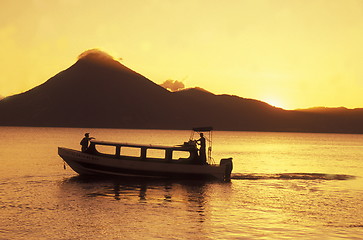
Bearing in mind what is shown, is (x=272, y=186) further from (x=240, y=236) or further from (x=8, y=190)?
(x=8, y=190)

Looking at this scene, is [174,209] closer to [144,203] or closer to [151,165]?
[144,203]

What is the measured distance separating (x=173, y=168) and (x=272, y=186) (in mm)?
8927

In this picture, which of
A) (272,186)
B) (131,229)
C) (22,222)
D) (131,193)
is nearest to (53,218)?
(22,222)

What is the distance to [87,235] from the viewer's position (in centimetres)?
2016

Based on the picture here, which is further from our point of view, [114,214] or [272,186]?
[272,186]

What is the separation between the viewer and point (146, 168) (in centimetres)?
3775

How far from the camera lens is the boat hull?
3766 centimetres

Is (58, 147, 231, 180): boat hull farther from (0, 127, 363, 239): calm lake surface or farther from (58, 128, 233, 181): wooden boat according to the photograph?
(0, 127, 363, 239): calm lake surface

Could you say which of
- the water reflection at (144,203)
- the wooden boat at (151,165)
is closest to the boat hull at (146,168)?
the wooden boat at (151,165)

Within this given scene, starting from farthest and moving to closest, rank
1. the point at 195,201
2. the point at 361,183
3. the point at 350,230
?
the point at 361,183 → the point at 195,201 → the point at 350,230

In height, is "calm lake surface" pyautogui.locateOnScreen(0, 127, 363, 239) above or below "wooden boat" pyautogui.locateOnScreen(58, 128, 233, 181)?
below

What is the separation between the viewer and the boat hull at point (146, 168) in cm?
3766

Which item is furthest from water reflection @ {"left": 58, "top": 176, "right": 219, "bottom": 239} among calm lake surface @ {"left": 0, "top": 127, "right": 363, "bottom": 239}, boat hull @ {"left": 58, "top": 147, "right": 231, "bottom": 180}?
boat hull @ {"left": 58, "top": 147, "right": 231, "bottom": 180}

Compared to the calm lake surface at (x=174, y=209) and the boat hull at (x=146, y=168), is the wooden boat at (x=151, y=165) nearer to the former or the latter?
the boat hull at (x=146, y=168)
